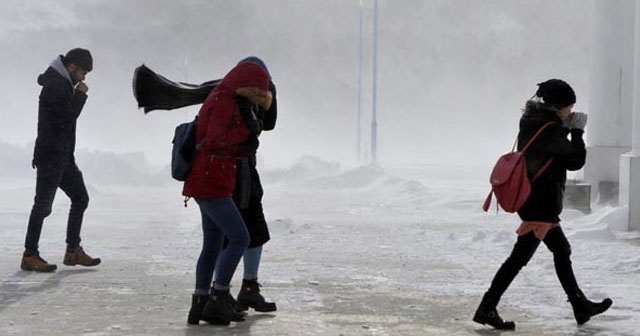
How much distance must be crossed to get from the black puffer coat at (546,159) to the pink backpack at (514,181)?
0.02 metres

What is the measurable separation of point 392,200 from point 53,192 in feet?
43.9

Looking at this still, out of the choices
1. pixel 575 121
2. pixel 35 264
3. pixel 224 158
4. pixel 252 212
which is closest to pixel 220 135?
pixel 224 158

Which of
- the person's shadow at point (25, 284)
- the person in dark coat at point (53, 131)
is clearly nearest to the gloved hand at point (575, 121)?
the person's shadow at point (25, 284)

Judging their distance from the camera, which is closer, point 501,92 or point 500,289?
point 500,289

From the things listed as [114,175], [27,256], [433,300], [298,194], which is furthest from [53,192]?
[114,175]

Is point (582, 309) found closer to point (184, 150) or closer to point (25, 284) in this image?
point (184, 150)

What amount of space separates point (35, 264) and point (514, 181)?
164 inches

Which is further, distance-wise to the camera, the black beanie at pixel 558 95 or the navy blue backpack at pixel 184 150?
the black beanie at pixel 558 95

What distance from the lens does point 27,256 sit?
9492 mm

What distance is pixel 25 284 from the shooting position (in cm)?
872

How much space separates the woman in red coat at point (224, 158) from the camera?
6.74 m

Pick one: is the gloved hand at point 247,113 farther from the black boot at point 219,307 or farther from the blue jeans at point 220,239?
the black boot at point 219,307

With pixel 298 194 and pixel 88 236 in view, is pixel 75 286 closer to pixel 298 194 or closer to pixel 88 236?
pixel 88 236

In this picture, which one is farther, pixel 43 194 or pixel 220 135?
pixel 43 194
